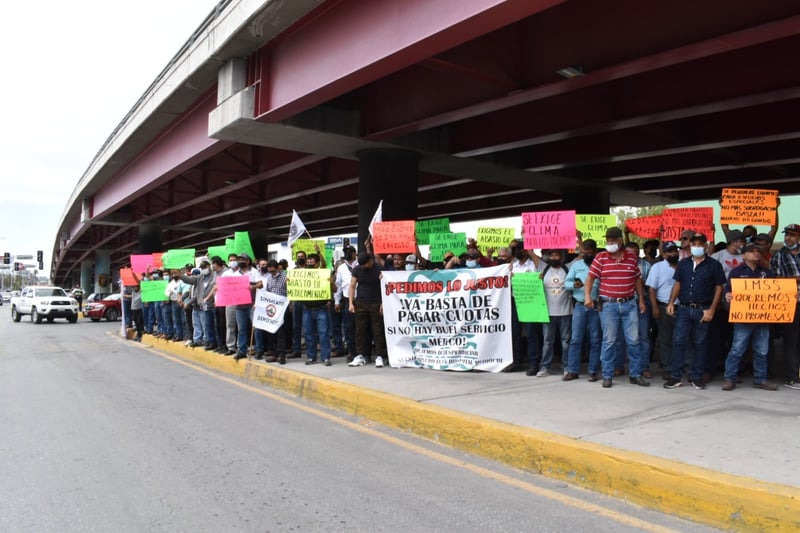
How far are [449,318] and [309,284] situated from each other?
2400 mm

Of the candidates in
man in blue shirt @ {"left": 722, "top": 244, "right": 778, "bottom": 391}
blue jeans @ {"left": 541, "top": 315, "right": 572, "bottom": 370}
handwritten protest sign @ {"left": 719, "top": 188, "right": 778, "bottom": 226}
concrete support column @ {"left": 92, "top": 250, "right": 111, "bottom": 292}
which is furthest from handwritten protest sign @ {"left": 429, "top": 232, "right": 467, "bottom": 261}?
concrete support column @ {"left": 92, "top": 250, "right": 111, "bottom": 292}

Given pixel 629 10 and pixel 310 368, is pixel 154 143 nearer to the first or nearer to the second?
pixel 310 368

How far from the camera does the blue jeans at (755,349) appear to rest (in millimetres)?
7062

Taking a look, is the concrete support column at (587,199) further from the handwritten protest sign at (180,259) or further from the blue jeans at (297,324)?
the handwritten protest sign at (180,259)

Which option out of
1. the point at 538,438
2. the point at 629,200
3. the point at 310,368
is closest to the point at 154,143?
the point at 310,368

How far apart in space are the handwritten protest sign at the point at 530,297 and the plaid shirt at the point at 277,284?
4173mm

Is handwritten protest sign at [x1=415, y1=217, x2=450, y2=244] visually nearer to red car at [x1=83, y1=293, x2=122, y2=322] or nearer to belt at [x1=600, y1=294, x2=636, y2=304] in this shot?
belt at [x1=600, y1=294, x2=636, y2=304]

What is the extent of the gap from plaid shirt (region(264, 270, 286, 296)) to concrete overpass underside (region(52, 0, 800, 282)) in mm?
3201

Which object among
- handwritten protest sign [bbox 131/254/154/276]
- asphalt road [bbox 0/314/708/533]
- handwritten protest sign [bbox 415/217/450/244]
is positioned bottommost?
asphalt road [bbox 0/314/708/533]

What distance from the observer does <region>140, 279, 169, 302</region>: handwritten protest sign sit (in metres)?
14.7

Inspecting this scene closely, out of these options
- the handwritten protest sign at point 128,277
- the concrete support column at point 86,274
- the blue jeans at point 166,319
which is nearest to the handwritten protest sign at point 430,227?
the blue jeans at point 166,319

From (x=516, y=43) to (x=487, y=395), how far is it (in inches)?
227

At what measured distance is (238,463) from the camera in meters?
5.07

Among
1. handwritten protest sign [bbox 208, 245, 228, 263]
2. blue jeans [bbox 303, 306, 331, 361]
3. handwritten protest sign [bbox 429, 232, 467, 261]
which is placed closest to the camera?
blue jeans [bbox 303, 306, 331, 361]
